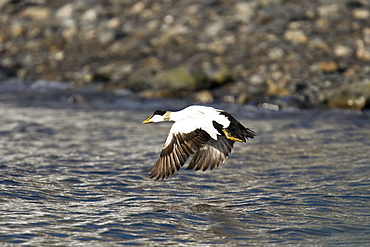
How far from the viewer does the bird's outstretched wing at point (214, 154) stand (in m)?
7.35

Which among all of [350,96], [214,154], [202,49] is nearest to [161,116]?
[214,154]

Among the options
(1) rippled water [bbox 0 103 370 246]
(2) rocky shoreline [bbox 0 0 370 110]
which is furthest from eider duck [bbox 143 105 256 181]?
(2) rocky shoreline [bbox 0 0 370 110]

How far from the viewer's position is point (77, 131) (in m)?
10.9

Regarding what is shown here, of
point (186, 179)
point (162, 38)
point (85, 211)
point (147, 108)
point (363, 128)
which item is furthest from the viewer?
Answer: point (162, 38)

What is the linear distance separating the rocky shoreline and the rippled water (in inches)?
63.9

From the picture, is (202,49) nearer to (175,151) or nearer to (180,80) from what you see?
(180,80)

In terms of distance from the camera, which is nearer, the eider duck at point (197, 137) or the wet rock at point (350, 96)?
the eider duck at point (197, 137)

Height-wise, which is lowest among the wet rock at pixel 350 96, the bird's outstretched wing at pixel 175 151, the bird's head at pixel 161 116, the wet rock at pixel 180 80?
the bird's outstretched wing at pixel 175 151

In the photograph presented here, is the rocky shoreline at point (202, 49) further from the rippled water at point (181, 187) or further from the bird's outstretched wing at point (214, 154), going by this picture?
the bird's outstretched wing at point (214, 154)

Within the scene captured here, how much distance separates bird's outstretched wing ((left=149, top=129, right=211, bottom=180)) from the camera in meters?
6.48

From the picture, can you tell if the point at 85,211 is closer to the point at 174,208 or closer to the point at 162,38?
the point at 174,208

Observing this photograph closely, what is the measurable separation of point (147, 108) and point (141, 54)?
2.59 m

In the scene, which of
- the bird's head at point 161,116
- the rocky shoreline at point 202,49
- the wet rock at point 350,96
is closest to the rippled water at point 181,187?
the wet rock at point 350,96

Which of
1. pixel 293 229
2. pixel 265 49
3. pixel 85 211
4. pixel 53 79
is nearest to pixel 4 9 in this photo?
pixel 53 79
